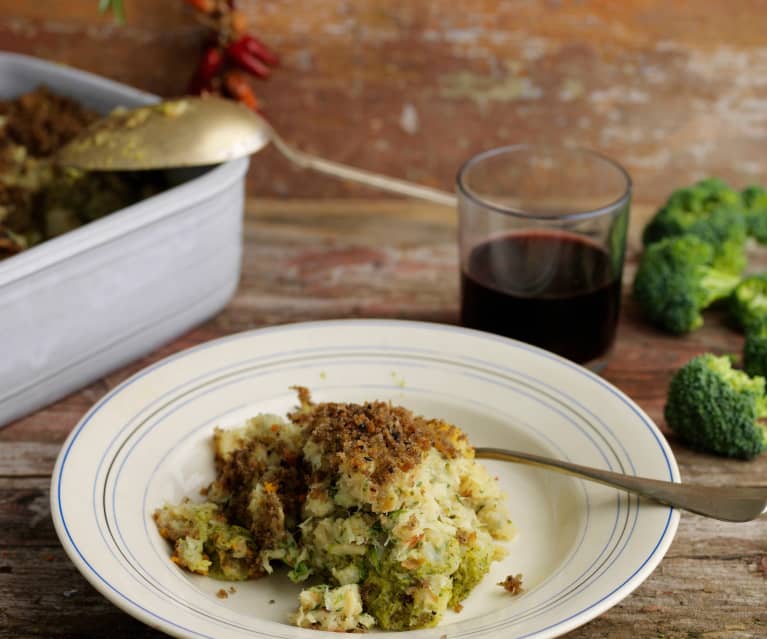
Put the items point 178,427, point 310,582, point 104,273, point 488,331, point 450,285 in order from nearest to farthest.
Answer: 1. point 310,582
2. point 178,427
3. point 104,273
4. point 488,331
5. point 450,285

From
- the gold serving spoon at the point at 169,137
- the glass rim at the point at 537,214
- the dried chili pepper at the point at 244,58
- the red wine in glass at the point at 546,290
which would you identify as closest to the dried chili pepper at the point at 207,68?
the dried chili pepper at the point at 244,58

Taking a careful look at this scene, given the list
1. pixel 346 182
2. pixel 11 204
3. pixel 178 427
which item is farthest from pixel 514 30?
pixel 178 427

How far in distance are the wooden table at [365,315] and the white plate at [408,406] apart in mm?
125

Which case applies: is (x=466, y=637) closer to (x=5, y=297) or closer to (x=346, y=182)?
(x=5, y=297)

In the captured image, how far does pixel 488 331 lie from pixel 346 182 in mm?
1069

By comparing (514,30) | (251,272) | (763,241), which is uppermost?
(514,30)

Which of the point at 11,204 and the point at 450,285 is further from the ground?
the point at 11,204

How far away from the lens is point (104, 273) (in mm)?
1828

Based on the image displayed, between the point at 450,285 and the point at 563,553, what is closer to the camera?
the point at 563,553

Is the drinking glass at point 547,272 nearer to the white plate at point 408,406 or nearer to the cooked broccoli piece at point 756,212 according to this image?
the white plate at point 408,406

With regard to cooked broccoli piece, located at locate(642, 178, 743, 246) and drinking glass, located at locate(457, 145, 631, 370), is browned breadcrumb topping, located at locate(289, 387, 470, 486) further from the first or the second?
cooked broccoli piece, located at locate(642, 178, 743, 246)

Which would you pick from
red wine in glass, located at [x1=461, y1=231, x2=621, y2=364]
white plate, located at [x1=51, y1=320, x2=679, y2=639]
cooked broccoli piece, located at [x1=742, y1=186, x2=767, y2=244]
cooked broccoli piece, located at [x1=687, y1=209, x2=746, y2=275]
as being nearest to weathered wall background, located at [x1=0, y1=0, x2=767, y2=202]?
cooked broccoli piece, located at [x1=742, y1=186, x2=767, y2=244]

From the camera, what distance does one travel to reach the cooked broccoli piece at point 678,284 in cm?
214

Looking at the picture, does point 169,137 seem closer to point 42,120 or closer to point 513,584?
point 42,120
